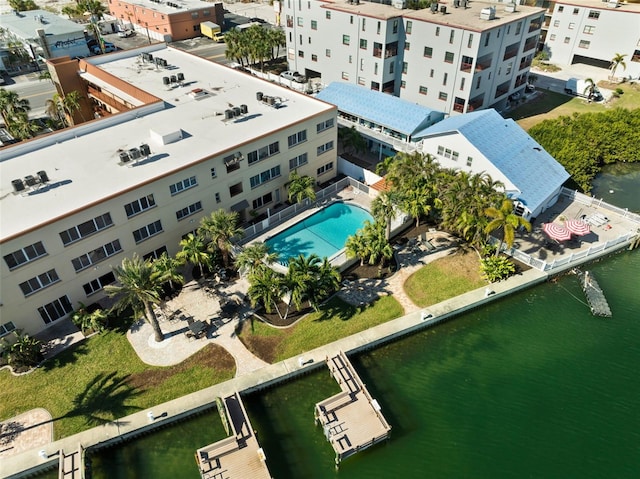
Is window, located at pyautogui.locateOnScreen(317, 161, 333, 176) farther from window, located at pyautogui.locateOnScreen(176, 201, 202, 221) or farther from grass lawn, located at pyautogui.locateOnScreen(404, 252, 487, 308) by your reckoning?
grass lawn, located at pyautogui.locateOnScreen(404, 252, 487, 308)

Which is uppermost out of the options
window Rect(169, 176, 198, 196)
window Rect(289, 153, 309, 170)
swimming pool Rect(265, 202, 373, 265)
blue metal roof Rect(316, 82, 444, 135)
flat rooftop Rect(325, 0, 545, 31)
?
flat rooftop Rect(325, 0, 545, 31)

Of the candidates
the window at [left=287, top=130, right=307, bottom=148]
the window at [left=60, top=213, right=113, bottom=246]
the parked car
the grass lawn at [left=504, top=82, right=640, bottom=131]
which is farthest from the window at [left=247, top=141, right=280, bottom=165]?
the grass lawn at [left=504, top=82, right=640, bottom=131]

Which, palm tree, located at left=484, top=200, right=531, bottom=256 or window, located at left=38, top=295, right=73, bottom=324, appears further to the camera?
palm tree, located at left=484, top=200, right=531, bottom=256

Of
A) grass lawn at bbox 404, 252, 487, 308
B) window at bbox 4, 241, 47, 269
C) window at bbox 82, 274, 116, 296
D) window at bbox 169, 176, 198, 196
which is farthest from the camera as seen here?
window at bbox 169, 176, 198, 196

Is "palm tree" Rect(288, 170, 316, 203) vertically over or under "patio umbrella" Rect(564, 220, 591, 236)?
over

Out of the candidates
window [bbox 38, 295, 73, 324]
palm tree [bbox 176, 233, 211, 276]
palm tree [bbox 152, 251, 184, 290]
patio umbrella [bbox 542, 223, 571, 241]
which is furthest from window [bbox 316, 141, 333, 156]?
window [bbox 38, 295, 73, 324]

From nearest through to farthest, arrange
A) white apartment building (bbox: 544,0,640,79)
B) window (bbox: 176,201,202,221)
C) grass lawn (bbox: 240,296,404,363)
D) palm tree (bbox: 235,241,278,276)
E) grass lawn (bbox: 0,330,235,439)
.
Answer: grass lawn (bbox: 0,330,235,439) → grass lawn (bbox: 240,296,404,363) → palm tree (bbox: 235,241,278,276) → window (bbox: 176,201,202,221) → white apartment building (bbox: 544,0,640,79)

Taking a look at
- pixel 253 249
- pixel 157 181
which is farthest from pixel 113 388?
pixel 157 181
